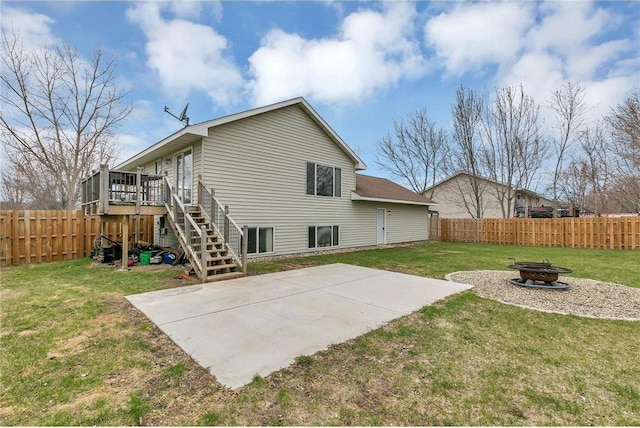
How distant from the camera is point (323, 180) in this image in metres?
12.8

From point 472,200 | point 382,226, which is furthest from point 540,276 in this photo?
point 472,200

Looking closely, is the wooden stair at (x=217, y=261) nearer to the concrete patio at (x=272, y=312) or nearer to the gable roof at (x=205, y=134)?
the concrete patio at (x=272, y=312)

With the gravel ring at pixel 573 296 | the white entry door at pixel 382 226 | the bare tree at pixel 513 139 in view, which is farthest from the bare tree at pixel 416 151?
the gravel ring at pixel 573 296

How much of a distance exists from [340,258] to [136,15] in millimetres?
10313

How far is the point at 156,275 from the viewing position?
300 inches

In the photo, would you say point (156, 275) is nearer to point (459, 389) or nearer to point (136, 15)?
point (459, 389)

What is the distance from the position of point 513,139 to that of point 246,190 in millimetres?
19364

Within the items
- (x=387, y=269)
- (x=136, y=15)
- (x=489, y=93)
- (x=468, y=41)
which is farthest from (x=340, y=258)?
(x=489, y=93)

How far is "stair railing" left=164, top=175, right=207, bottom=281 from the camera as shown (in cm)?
708

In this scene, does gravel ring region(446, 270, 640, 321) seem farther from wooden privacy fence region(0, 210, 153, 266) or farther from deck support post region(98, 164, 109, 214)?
wooden privacy fence region(0, 210, 153, 266)

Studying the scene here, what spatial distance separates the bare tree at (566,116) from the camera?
63.1 ft

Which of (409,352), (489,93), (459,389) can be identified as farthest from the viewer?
(489,93)

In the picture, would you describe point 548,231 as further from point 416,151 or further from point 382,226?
point 416,151

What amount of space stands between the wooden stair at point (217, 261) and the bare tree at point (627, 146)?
767 inches
